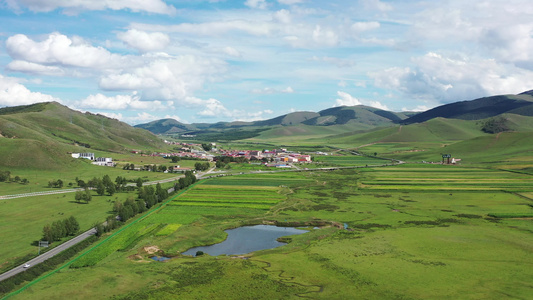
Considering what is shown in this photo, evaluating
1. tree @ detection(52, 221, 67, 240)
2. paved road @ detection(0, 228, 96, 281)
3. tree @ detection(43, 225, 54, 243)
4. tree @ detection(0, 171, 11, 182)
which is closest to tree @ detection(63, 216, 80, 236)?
tree @ detection(52, 221, 67, 240)

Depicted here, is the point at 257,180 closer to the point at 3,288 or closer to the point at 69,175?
the point at 69,175

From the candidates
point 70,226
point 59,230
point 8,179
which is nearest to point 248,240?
point 70,226

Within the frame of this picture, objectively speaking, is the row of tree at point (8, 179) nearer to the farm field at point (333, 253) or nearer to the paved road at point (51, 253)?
the farm field at point (333, 253)

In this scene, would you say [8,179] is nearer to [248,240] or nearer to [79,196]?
[79,196]

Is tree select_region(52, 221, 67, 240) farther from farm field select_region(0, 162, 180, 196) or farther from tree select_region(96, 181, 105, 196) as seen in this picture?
farm field select_region(0, 162, 180, 196)

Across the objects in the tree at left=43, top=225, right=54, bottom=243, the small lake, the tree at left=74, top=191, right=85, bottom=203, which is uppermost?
the tree at left=74, top=191, right=85, bottom=203

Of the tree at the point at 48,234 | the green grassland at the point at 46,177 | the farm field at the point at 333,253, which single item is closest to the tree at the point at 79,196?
the farm field at the point at 333,253
